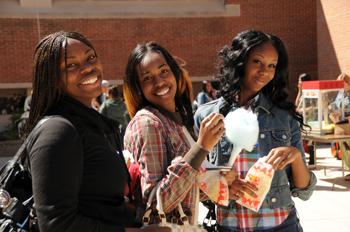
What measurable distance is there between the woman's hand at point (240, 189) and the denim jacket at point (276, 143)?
17 centimetres

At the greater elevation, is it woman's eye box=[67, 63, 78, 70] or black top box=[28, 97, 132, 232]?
woman's eye box=[67, 63, 78, 70]

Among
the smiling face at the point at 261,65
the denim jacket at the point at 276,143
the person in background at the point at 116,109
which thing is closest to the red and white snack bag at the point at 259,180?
the denim jacket at the point at 276,143

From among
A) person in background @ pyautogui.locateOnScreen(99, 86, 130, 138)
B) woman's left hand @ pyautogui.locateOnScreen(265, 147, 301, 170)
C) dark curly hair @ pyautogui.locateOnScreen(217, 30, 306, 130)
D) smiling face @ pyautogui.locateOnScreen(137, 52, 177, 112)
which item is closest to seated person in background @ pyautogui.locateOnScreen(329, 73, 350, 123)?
person in background @ pyautogui.locateOnScreen(99, 86, 130, 138)

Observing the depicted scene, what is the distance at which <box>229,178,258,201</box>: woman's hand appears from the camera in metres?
2.03

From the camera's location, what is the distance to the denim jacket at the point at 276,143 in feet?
7.13

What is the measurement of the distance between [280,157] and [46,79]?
1096mm

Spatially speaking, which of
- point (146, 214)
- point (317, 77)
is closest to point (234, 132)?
point (146, 214)

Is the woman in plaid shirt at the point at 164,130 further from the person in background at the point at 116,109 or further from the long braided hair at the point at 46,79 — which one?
the person in background at the point at 116,109

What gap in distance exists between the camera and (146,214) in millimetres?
1718

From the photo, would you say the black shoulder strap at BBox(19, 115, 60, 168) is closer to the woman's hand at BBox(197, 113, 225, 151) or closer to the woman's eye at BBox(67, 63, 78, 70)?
the woman's eye at BBox(67, 63, 78, 70)

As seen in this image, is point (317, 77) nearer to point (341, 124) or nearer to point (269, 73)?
point (341, 124)

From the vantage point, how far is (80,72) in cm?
165

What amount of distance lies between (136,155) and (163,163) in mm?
126

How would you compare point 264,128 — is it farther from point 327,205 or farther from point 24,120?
point 327,205
